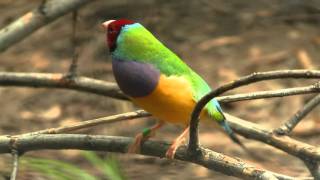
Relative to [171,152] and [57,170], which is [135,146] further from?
[57,170]

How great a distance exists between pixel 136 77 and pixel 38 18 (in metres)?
1.26

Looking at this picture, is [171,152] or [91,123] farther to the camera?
[91,123]

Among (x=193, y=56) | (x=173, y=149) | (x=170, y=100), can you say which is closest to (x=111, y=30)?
(x=170, y=100)

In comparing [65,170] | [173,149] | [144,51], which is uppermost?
[144,51]

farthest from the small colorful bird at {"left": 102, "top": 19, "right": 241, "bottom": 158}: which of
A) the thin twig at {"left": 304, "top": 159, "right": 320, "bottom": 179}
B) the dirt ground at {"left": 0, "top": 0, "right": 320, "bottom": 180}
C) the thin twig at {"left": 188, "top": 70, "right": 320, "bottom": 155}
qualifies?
the dirt ground at {"left": 0, "top": 0, "right": 320, "bottom": 180}

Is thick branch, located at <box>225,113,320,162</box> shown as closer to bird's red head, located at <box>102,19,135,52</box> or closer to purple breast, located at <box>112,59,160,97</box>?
purple breast, located at <box>112,59,160,97</box>

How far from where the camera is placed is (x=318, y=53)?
480cm

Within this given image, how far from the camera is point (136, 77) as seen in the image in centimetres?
203

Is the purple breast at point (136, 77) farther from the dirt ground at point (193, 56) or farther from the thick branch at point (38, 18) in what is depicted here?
the dirt ground at point (193, 56)

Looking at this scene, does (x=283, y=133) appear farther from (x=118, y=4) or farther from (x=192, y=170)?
(x=118, y=4)

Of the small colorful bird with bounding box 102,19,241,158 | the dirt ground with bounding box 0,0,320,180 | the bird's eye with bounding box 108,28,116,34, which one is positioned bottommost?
the dirt ground with bounding box 0,0,320,180

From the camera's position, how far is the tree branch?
8.01ft

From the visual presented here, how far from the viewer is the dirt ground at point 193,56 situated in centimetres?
417

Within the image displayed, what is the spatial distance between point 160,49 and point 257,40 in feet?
9.97
